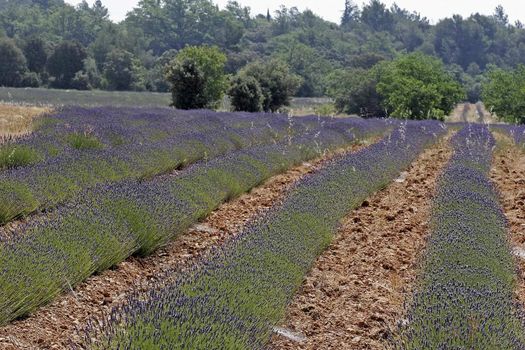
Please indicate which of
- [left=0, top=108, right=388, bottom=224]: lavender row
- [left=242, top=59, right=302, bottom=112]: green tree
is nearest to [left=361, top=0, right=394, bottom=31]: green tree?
[left=242, top=59, right=302, bottom=112]: green tree

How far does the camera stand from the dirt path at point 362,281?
3855 millimetres

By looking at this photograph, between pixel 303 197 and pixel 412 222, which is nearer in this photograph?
pixel 303 197

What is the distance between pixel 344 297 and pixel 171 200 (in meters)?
1.71

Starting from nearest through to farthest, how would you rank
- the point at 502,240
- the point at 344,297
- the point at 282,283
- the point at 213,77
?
the point at 282,283, the point at 344,297, the point at 502,240, the point at 213,77

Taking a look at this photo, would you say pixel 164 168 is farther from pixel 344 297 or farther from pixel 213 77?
pixel 213 77

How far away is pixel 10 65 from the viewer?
186 ft

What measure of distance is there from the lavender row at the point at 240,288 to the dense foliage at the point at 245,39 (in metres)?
51.1

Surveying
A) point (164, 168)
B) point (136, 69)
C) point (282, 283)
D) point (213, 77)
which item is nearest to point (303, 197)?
point (282, 283)

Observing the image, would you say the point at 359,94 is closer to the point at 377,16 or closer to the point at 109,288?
Result: the point at 109,288

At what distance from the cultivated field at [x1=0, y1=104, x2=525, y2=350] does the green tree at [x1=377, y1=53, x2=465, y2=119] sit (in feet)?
94.9

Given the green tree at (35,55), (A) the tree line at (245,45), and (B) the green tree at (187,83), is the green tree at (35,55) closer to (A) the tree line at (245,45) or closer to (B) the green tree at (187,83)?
(A) the tree line at (245,45)

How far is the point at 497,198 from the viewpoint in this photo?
305 inches

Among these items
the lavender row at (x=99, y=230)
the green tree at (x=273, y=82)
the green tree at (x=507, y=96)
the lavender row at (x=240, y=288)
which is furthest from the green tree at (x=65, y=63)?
the lavender row at (x=240, y=288)

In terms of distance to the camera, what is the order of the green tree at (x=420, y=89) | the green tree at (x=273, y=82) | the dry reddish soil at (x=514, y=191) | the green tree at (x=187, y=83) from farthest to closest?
the green tree at (x=420, y=89) < the green tree at (x=273, y=82) < the green tree at (x=187, y=83) < the dry reddish soil at (x=514, y=191)
